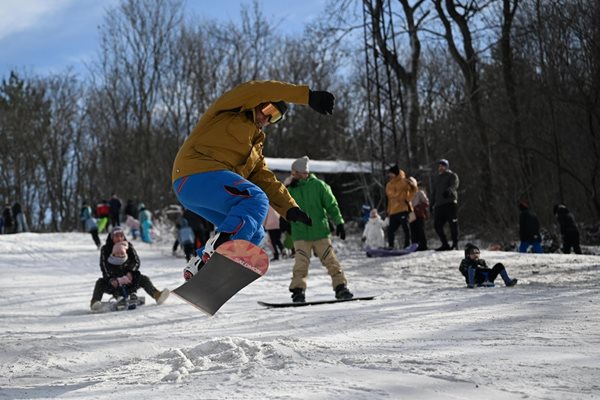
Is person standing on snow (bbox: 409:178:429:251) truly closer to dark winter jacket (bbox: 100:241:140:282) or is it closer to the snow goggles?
dark winter jacket (bbox: 100:241:140:282)

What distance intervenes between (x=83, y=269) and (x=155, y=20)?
2498 cm

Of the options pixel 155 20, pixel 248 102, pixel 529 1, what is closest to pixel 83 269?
pixel 248 102

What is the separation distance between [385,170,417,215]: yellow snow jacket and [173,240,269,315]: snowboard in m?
9.78

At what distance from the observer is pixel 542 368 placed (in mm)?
3557

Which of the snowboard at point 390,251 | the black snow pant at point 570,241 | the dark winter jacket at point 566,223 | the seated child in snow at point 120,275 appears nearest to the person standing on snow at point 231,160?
the seated child in snow at point 120,275

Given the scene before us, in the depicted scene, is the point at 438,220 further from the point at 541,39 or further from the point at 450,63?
the point at 450,63

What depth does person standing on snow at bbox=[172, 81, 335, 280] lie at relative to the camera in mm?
4570

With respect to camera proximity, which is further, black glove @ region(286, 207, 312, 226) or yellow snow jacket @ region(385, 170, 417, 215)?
yellow snow jacket @ region(385, 170, 417, 215)

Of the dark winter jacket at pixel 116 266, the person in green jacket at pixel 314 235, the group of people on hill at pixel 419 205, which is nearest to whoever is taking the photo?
the person in green jacket at pixel 314 235

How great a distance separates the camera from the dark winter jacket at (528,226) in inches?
570

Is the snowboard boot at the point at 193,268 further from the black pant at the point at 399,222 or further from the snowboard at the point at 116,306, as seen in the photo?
the black pant at the point at 399,222

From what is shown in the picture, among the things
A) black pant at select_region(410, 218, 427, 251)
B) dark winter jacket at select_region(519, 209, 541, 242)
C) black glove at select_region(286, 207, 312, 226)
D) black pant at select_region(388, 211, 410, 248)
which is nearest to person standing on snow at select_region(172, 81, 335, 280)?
black glove at select_region(286, 207, 312, 226)

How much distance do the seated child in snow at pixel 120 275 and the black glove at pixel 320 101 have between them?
5.32 metres

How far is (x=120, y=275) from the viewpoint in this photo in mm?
9484
